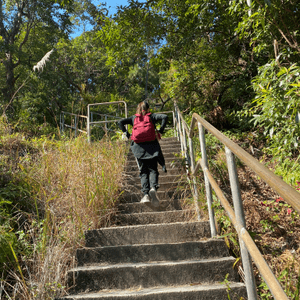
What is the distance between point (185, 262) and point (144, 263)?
37 cm

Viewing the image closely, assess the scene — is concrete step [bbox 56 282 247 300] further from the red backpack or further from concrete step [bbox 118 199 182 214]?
the red backpack

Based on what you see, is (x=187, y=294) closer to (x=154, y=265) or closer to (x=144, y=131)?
(x=154, y=265)

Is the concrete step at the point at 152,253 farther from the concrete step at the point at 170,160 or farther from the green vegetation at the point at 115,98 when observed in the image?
the concrete step at the point at 170,160

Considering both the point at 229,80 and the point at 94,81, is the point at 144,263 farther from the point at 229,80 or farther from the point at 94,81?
the point at 94,81

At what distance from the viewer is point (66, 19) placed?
14117mm

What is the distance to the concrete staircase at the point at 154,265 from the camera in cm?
202

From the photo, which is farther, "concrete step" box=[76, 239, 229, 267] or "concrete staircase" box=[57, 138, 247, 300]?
"concrete step" box=[76, 239, 229, 267]

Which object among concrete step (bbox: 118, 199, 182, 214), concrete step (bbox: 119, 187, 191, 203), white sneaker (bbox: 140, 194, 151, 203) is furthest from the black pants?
concrete step (bbox: 119, 187, 191, 203)

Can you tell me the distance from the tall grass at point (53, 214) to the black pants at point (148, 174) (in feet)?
1.32

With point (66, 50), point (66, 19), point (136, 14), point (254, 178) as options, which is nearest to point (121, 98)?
point (66, 50)

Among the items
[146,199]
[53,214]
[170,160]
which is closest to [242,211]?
[53,214]

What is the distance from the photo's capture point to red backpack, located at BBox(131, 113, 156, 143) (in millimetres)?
3527

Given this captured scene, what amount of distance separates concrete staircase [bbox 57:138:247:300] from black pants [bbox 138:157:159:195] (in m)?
0.63

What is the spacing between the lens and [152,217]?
3.26m
